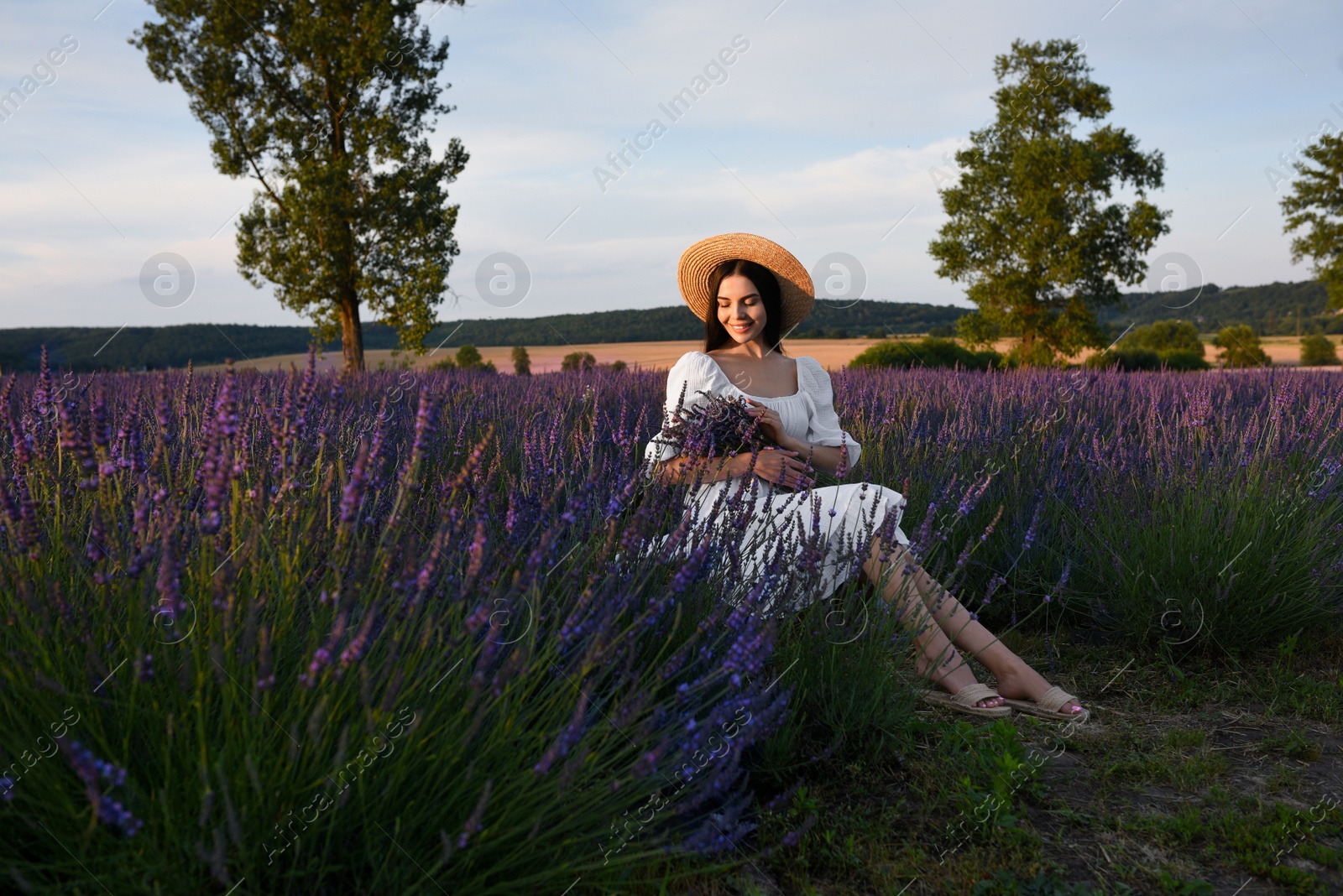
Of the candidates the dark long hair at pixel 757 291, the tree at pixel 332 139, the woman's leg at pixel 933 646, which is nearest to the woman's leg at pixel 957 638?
the woman's leg at pixel 933 646

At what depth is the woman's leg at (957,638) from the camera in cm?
249

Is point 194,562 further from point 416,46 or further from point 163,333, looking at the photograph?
point 163,333

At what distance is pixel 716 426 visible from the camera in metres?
2.76

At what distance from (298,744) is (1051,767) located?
189 centimetres

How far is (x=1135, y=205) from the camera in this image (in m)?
25.1

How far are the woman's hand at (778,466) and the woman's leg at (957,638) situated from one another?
370 millimetres

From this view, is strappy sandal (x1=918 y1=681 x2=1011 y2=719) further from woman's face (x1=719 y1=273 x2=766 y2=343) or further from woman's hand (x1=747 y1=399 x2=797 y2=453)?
woman's face (x1=719 y1=273 x2=766 y2=343)

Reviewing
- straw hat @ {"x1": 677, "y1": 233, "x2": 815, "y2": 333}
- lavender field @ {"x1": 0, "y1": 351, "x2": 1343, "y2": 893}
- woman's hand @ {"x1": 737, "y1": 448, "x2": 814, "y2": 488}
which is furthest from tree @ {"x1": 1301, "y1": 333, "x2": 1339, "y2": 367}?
lavender field @ {"x1": 0, "y1": 351, "x2": 1343, "y2": 893}

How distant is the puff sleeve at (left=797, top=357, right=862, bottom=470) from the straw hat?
1.05 ft

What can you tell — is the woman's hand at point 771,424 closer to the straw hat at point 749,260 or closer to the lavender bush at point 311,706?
the straw hat at point 749,260

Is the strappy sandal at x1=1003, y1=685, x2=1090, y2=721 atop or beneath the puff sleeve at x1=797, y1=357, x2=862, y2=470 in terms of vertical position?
beneath

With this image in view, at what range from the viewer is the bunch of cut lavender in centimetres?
261

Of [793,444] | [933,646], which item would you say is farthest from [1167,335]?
[933,646]

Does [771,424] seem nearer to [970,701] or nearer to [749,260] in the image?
[749,260]
